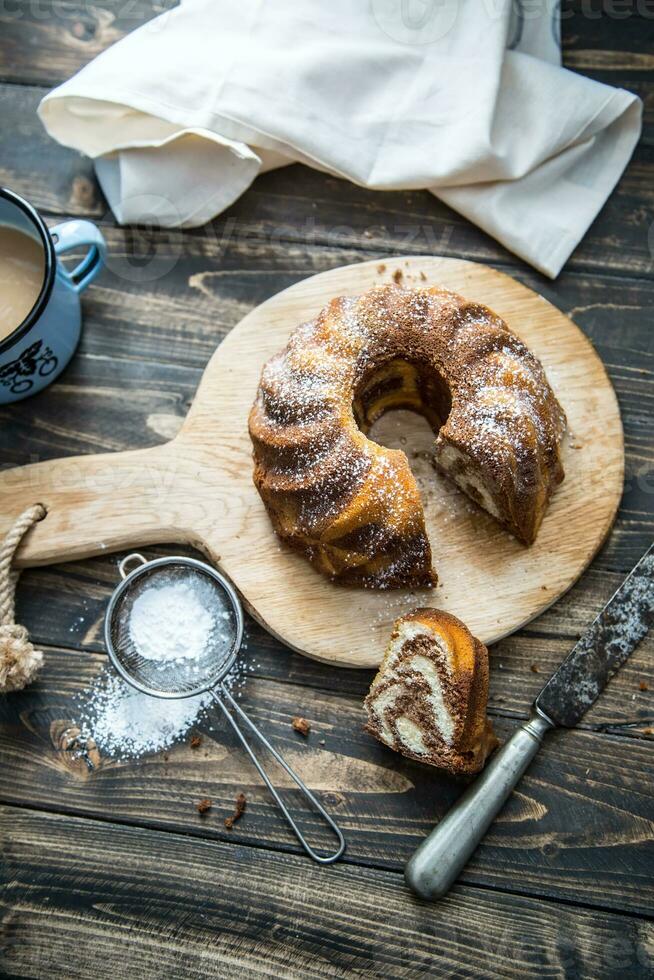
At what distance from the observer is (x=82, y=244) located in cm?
227

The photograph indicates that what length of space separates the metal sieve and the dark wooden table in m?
0.07

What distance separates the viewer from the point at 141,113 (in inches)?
97.4

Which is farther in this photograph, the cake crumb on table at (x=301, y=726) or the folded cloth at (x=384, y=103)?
the folded cloth at (x=384, y=103)

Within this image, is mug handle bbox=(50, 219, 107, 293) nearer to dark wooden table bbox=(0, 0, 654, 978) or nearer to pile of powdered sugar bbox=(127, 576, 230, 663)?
dark wooden table bbox=(0, 0, 654, 978)

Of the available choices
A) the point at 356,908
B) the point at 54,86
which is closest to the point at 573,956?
the point at 356,908

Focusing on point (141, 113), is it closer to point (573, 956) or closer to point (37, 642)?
point (37, 642)

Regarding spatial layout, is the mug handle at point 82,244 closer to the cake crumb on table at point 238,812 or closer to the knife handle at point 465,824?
the cake crumb on table at point 238,812

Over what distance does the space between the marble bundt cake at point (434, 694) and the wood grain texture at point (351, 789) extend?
135 millimetres

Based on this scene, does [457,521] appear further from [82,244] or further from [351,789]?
[82,244]

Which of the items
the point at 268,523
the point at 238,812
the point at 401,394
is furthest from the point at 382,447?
the point at 238,812

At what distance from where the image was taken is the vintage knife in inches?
81.2

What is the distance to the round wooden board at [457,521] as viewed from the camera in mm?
2182

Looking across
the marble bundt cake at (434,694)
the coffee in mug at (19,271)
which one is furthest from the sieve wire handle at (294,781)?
the coffee in mug at (19,271)

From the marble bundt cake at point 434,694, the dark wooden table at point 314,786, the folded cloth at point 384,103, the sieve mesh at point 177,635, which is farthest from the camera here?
the folded cloth at point 384,103
